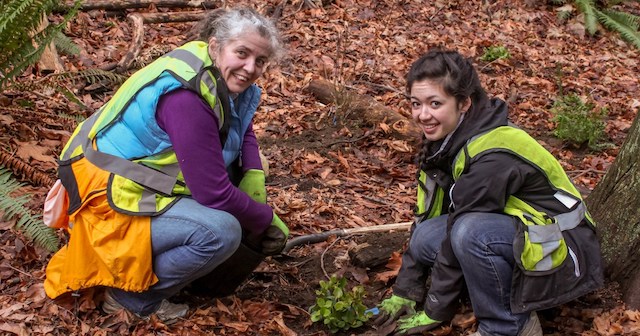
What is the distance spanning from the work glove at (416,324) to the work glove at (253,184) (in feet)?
3.30

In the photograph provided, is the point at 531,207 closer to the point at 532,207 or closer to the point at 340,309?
the point at 532,207

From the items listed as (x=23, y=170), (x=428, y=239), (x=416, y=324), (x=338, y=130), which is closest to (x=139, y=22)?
(x=338, y=130)

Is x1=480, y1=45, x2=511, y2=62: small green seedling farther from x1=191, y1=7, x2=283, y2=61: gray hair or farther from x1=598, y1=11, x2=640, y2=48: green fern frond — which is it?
x1=191, y1=7, x2=283, y2=61: gray hair

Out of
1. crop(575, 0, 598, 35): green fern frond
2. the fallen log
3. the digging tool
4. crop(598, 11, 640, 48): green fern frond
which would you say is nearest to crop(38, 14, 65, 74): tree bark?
the fallen log

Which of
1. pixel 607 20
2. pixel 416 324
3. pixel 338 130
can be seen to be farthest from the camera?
pixel 607 20

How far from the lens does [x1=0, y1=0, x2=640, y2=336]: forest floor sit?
133 inches

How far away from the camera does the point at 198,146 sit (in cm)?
294

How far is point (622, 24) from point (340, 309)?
805 centimetres

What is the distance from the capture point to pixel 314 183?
5059mm

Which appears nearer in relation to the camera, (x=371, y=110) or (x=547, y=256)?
(x=547, y=256)

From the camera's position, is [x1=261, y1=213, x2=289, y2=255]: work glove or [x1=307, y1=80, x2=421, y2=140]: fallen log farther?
[x1=307, y1=80, x2=421, y2=140]: fallen log

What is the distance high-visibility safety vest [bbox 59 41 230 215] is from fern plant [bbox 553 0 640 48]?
767cm

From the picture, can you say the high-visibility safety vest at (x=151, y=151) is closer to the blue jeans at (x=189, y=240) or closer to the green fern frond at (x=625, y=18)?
the blue jeans at (x=189, y=240)

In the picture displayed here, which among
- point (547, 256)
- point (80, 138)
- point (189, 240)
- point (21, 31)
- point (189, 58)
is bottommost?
point (189, 240)
